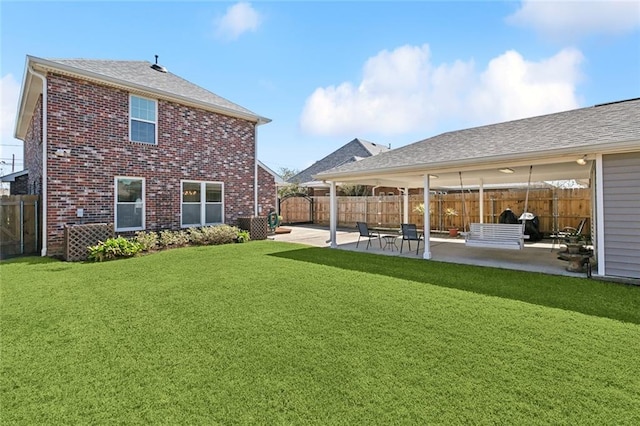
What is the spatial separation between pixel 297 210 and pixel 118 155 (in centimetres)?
1359

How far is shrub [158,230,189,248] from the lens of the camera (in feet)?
34.1

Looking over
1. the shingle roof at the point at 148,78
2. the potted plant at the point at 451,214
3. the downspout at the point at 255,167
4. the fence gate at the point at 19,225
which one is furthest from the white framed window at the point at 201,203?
the potted plant at the point at 451,214

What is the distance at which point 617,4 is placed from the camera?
306 inches

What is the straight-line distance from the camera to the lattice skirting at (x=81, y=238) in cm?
847

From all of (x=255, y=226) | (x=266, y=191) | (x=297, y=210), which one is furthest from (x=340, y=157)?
(x=255, y=226)

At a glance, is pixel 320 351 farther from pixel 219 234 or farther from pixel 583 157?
pixel 219 234

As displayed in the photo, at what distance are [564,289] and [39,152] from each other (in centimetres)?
1454

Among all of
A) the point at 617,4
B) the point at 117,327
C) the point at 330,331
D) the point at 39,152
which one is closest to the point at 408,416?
the point at 330,331

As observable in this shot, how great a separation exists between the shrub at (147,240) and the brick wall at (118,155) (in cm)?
77

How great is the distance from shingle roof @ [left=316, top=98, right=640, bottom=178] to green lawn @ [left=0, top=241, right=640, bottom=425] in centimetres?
305

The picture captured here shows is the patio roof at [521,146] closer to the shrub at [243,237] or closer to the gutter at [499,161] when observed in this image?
the gutter at [499,161]

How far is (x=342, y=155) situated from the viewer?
27781mm

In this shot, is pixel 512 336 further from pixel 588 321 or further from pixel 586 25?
pixel 586 25

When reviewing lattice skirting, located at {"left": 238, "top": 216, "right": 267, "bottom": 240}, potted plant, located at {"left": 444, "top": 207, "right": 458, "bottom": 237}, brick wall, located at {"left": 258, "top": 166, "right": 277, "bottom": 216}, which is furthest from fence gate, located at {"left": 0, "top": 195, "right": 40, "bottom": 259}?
potted plant, located at {"left": 444, "top": 207, "right": 458, "bottom": 237}
